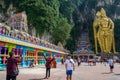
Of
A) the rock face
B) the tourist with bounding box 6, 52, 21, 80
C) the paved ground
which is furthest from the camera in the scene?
the rock face

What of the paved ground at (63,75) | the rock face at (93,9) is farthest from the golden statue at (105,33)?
the paved ground at (63,75)

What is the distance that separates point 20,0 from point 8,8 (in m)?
4.36

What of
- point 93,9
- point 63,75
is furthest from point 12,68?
point 93,9

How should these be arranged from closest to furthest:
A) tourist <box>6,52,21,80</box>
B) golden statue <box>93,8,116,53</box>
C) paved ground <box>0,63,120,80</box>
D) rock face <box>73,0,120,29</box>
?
tourist <box>6,52,21,80</box> → paved ground <box>0,63,120,80</box> → golden statue <box>93,8,116,53</box> → rock face <box>73,0,120,29</box>

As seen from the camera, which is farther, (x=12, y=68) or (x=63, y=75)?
(x=63, y=75)

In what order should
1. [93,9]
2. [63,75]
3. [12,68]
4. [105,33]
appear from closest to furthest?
[12,68]
[63,75]
[105,33]
[93,9]

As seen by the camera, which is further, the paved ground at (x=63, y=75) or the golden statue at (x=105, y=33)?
the golden statue at (x=105, y=33)

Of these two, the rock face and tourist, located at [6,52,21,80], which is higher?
the rock face

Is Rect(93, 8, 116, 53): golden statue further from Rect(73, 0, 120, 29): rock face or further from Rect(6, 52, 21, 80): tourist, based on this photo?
Rect(6, 52, 21, 80): tourist

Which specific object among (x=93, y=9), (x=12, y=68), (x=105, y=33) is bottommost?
(x=12, y=68)

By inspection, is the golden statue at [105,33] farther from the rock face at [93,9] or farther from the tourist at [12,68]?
the tourist at [12,68]

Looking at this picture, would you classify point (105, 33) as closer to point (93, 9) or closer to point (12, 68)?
point (93, 9)

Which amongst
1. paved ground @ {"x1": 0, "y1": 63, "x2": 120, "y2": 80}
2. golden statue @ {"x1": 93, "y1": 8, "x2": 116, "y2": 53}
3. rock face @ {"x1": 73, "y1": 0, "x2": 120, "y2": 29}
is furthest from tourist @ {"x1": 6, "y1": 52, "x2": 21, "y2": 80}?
rock face @ {"x1": 73, "y1": 0, "x2": 120, "y2": 29}

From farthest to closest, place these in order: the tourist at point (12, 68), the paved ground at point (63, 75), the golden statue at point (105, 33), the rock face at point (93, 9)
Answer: the rock face at point (93, 9)
the golden statue at point (105, 33)
the paved ground at point (63, 75)
the tourist at point (12, 68)
